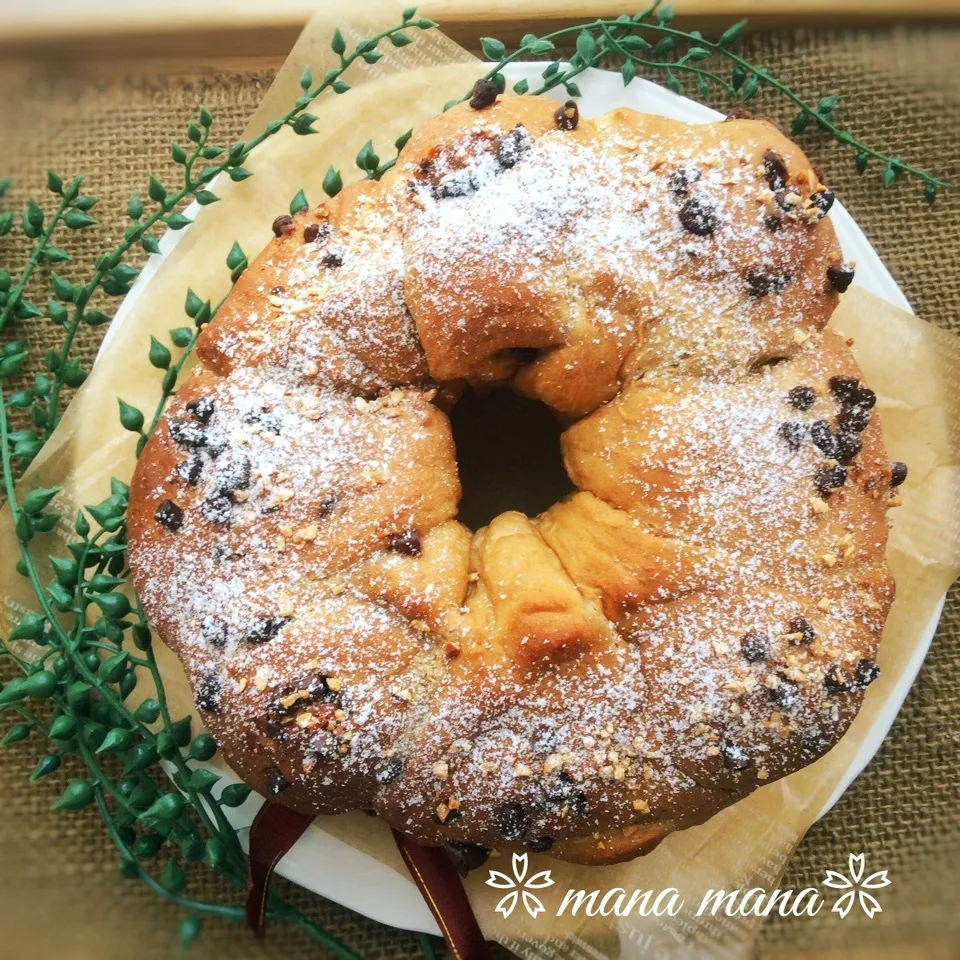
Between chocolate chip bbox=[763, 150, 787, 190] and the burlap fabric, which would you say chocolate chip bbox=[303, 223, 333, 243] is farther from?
chocolate chip bbox=[763, 150, 787, 190]

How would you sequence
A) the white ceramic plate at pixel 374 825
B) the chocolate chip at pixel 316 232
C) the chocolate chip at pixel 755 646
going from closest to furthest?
1. the chocolate chip at pixel 755 646
2. the chocolate chip at pixel 316 232
3. the white ceramic plate at pixel 374 825

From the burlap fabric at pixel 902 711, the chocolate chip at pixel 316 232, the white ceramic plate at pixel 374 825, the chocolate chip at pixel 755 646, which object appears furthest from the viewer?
the burlap fabric at pixel 902 711

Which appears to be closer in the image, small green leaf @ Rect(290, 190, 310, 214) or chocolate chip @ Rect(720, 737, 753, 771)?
chocolate chip @ Rect(720, 737, 753, 771)

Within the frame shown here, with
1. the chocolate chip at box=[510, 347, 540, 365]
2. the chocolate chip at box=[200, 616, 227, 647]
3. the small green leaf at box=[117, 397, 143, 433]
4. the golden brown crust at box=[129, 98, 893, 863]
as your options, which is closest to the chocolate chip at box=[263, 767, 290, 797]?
the golden brown crust at box=[129, 98, 893, 863]

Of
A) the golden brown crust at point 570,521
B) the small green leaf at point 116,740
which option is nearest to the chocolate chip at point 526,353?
the golden brown crust at point 570,521

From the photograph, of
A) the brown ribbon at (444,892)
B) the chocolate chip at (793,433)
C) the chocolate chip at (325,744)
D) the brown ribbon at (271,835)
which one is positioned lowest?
the brown ribbon at (444,892)

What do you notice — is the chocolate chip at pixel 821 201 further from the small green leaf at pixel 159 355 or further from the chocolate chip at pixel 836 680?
the small green leaf at pixel 159 355
